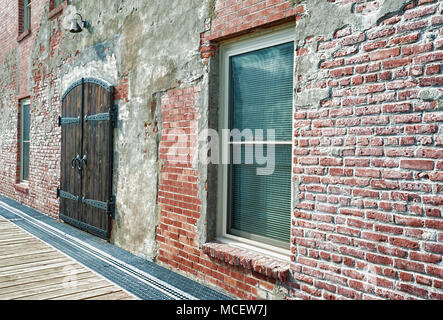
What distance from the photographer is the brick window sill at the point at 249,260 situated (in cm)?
297

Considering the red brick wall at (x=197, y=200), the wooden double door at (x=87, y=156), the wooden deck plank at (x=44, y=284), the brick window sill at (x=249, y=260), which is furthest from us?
the wooden double door at (x=87, y=156)

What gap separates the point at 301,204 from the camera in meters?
2.88

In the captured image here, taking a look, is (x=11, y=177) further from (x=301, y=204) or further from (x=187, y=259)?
(x=301, y=204)

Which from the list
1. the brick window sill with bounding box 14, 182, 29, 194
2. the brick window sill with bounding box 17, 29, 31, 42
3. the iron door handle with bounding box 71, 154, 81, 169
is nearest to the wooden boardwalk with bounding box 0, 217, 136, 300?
the iron door handle with bounding box 71, 154, 81, 169

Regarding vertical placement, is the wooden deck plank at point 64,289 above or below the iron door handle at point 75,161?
below

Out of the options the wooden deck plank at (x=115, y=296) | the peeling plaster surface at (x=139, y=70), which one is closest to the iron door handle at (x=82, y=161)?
the peeling plaster surface at (x=139, y=70)

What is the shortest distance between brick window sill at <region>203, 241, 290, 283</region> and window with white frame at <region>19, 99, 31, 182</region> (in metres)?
6.67

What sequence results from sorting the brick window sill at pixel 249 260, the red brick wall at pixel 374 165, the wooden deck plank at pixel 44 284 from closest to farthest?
the red brick wall at pixel 374 165, the brick window sill at pixel 249 260, the wooden deck plank at pixel 44 284

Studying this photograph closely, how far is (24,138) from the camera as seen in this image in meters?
8.89

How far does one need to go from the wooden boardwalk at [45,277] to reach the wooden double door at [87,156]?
2.49 feet

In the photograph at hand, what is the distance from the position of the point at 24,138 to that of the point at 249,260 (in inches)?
294

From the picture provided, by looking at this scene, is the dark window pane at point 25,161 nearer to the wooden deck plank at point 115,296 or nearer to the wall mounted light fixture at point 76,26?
the wall mounted light fixture at point 76,26

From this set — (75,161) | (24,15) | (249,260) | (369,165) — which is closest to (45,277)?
(249,260)

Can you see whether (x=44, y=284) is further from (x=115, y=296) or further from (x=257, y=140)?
(x=257, y=140)
